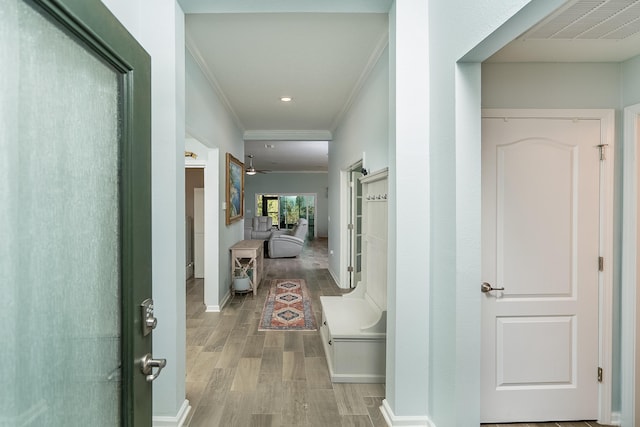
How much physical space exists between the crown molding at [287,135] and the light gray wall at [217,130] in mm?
310

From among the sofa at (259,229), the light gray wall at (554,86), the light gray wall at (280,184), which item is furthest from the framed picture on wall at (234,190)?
the light gray wall at (280,184)

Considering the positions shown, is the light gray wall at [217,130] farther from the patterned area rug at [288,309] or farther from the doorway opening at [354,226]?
the doorway opening at [354,226]

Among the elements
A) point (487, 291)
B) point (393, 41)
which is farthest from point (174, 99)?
point (487, 291)

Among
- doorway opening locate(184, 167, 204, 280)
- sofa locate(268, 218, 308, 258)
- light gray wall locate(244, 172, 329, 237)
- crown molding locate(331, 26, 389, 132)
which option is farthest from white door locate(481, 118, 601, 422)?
light gray wall locate(244, 172, 329, 237)

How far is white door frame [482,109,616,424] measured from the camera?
228 cm

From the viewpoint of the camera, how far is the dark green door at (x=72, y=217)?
28.3 inches

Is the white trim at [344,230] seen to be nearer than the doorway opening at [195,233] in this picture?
Yes

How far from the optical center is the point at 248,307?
16.0 ft

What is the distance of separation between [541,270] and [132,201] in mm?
Answer: 2321

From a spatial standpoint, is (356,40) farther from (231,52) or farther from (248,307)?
(248,307)

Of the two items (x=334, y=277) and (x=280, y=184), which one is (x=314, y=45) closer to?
(x=334, y=277)

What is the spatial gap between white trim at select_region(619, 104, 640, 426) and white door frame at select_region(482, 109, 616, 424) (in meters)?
0.06

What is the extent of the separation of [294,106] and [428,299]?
3.71 meters

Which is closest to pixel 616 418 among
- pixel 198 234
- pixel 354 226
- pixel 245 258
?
pixel 354 226
